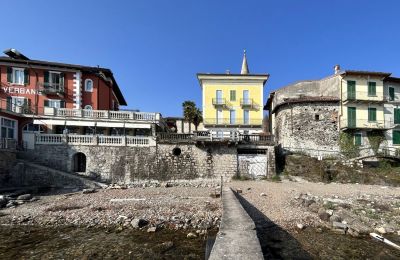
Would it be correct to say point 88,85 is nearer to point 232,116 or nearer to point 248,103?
point 232,116

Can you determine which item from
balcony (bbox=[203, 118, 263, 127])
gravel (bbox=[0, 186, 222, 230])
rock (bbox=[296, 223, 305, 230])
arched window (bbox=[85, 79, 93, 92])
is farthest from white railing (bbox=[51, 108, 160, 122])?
rock (bbox=[296, 223, 305, 230])

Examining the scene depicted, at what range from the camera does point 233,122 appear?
31.0m

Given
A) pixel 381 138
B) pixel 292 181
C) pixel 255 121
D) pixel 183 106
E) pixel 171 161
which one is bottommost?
pixel 292 181

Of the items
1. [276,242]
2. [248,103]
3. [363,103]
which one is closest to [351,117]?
[363,103]

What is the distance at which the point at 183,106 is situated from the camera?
3438 centimetres

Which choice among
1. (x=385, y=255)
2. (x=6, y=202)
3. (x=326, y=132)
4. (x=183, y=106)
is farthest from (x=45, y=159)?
(x=326, y=132)

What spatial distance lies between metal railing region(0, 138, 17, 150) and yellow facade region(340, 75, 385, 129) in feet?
116

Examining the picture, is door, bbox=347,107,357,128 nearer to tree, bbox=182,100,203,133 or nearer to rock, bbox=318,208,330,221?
tree, bbox=182,100,203,133

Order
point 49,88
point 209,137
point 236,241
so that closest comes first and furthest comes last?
point 236,241 → point 209,137 → point 49,88

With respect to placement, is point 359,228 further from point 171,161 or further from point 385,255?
point 171,161

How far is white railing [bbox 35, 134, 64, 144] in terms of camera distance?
912 inches

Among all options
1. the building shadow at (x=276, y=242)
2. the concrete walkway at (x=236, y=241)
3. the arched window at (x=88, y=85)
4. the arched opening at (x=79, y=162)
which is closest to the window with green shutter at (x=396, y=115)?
the building shadow at (x=276, y=242)

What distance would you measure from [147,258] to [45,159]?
2008 centimetres

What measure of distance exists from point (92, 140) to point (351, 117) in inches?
1185
